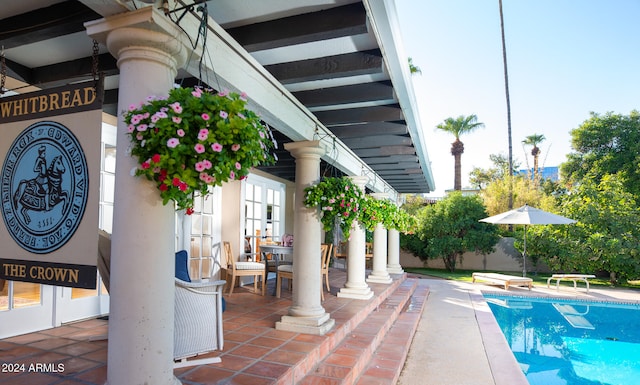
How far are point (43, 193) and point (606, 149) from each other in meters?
20.6

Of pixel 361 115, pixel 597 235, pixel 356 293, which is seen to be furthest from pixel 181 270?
pixel 597 235

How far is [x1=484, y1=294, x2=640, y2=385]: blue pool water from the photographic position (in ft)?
15.3

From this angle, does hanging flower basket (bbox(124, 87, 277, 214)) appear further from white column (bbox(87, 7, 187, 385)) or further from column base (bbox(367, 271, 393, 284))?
column base (bbox(367, 271, 393, 284))

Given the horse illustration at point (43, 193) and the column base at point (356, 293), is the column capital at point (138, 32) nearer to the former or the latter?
the horse illustration at point (43, 193)

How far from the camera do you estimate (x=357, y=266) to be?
6273 millimetres

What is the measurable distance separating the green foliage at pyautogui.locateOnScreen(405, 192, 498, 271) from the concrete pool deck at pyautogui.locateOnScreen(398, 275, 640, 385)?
17.2ft

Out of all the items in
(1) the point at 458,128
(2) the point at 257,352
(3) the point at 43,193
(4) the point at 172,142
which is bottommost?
(2) the point at 257,352

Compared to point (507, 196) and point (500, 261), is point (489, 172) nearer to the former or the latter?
point (507, 196)

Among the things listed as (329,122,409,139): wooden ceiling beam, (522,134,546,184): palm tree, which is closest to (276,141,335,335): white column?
(329,122,409,139): wooden ceiling beam

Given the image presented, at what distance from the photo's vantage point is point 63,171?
2.02m

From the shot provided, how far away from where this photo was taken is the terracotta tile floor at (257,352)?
8.86 ft

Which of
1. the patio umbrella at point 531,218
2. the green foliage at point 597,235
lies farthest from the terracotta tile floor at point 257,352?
the green foliage at point 597,235

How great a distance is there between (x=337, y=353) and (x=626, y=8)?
500 inches

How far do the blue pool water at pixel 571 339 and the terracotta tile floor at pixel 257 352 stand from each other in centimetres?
184
